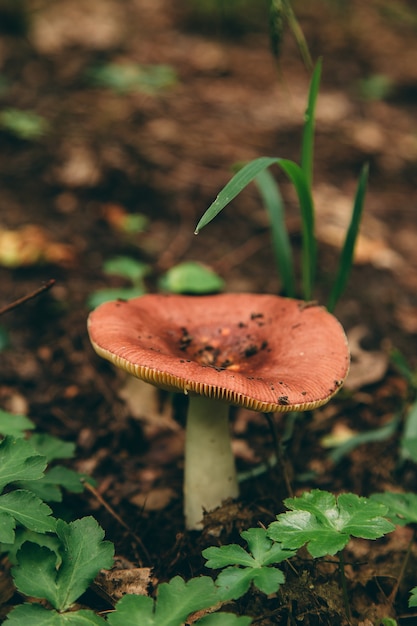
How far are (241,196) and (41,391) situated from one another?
2.32m

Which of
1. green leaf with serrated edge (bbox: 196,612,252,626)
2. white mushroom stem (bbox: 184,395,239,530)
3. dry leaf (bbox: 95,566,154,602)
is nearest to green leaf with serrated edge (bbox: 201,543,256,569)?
green leaf with serrated edge (bbox: 196,612,252,626)

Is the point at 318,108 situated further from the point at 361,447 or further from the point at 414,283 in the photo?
the point at 361,447

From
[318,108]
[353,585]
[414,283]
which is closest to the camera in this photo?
[353,585]

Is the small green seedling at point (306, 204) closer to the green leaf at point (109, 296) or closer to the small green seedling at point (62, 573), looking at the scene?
the green leaf at point (109, 296)

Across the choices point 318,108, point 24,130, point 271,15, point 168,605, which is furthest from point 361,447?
point 318,108

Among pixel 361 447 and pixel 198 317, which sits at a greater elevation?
pixel 198 317

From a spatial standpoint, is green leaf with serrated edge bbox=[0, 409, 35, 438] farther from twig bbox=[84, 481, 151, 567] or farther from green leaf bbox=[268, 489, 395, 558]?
green leaf bbox=[268, 489, 395, 558]

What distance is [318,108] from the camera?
18.7ft

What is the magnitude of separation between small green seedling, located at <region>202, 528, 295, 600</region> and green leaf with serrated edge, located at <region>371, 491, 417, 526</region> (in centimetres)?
43

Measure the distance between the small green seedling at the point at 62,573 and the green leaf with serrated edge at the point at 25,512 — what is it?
0.04m

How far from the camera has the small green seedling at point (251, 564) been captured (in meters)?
1.43

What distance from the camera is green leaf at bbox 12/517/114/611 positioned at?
1.45 metres

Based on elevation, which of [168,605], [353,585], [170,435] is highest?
[168,605]

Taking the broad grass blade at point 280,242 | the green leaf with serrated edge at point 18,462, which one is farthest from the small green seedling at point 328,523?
the broad grass blade at point 280,242
